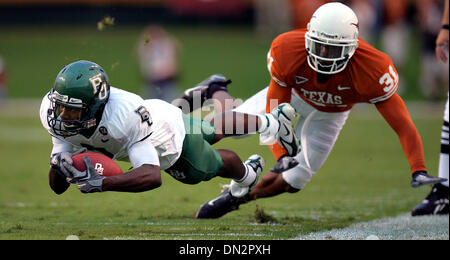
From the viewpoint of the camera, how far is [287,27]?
2239cm

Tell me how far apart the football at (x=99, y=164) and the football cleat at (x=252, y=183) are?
1433 millimetres

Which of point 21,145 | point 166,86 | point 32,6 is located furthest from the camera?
point 32,6

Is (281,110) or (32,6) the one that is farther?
(32,6)

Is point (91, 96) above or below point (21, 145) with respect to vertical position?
above

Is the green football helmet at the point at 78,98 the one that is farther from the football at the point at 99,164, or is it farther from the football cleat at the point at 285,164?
the football cleat at the point at 285,164

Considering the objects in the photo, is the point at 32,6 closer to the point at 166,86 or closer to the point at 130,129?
the point at 166,86

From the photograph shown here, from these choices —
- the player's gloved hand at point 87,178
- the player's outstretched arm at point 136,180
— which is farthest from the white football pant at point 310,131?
the player's gloved hand at point 87,178

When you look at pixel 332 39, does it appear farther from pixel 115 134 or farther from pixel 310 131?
pixel 115 134

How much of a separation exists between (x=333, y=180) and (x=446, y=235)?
300 centimetres

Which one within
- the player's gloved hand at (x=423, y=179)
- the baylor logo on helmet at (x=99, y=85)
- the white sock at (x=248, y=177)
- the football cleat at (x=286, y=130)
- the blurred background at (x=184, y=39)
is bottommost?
the blurred background at (x=184, y=39)

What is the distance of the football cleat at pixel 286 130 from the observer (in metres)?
5.24

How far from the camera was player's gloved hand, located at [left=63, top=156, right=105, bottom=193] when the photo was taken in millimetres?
4223
